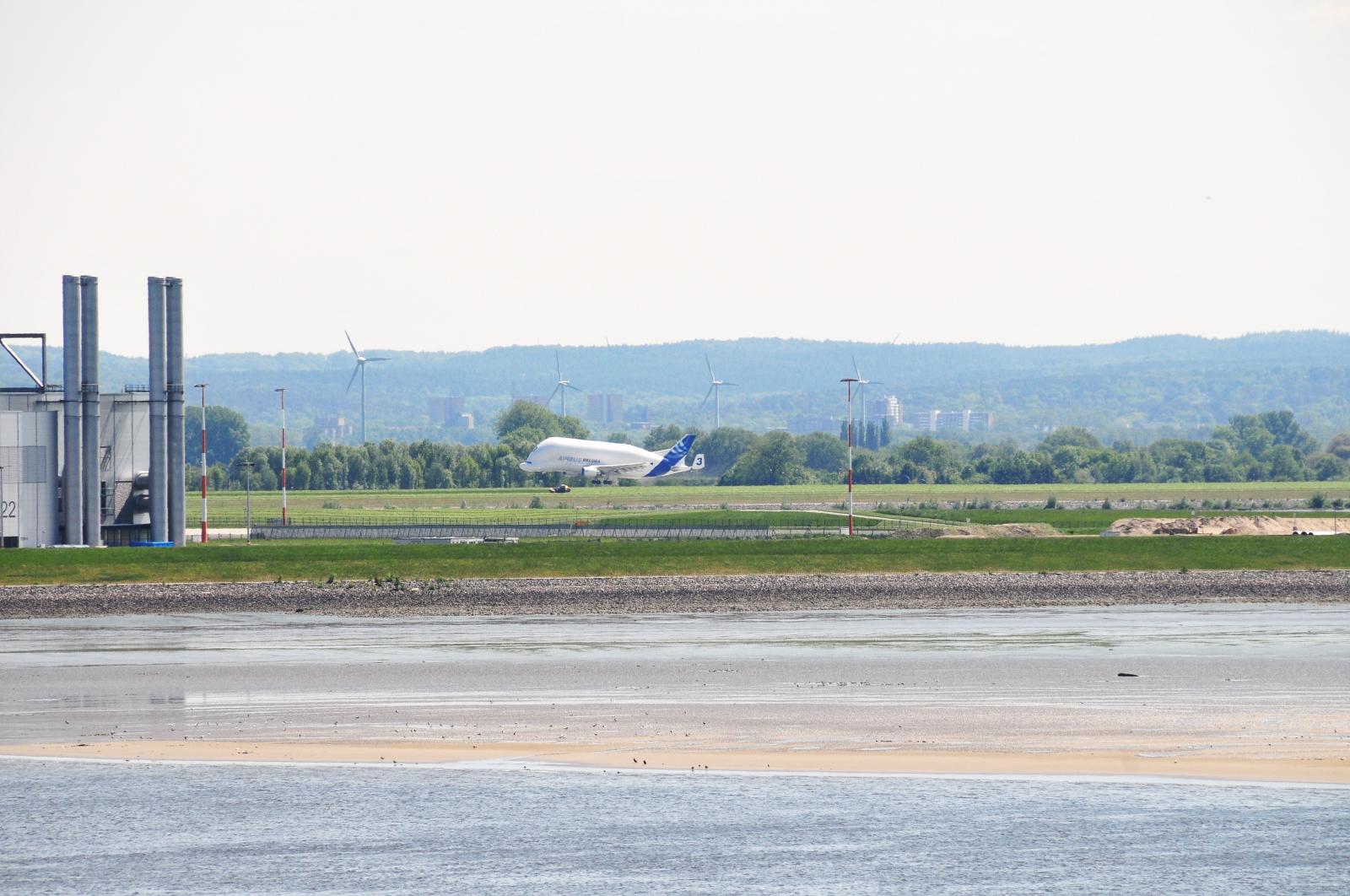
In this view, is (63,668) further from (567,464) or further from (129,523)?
(567,464)

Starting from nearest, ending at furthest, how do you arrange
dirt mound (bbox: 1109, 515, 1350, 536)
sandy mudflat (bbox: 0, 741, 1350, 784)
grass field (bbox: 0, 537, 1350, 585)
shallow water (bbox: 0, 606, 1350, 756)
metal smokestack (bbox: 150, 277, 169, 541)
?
sandy mudflat (bbox: 0, 741, 1350, 784)
shallow water (bbox: 0, 606, 1350, 756)
grass field (bbox: 0, 537, 1350, 585)
metal smokestack (bbox: 150, 277, 169, 541)
dirt mound (bbox: 1109, 515, 1350, 536)

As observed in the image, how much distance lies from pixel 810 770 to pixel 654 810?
119 inches

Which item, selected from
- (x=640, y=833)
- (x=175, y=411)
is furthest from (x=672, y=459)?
(x=640, y=833)

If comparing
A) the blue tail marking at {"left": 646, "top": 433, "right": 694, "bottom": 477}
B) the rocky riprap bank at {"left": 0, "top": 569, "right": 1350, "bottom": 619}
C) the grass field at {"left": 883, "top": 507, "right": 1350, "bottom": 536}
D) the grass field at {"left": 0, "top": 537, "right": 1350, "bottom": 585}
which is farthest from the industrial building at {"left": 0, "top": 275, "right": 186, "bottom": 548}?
the blue tail marking at {"left": 646, "top": 433, "right": 694, "bottom": 477}

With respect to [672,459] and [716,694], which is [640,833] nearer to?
[716,694]

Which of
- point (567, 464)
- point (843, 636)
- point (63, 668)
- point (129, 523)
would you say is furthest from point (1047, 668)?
point (567, 464)

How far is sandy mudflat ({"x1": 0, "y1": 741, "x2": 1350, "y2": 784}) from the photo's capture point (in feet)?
76.8

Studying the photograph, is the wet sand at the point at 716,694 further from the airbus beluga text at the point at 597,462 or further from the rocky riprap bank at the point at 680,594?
the airbus beluga text at the point at 597,462

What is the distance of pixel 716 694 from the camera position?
3097 cm

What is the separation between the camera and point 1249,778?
22.8m

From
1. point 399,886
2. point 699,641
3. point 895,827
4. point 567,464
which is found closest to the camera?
point 399,886

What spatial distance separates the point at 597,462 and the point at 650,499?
1567 inches

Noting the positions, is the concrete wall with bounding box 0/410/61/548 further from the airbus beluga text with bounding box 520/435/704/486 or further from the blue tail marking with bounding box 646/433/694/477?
the blue tail marking with bounding box 646/433/694/477

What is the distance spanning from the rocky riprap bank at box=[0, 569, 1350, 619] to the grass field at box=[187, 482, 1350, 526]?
141ft
